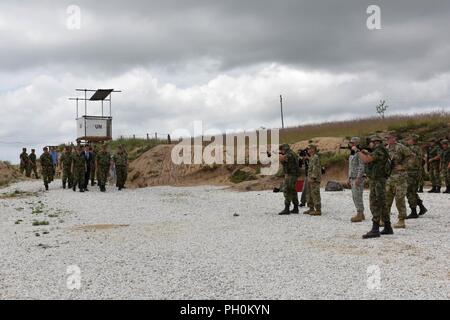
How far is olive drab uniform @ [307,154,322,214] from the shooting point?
1317cm

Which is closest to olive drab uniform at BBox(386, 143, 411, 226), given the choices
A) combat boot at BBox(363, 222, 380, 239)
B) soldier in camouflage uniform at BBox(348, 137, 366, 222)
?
combat boot at BBox(363, 222, 380, 239)

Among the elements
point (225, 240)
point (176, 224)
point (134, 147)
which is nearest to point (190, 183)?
point (134, 147)

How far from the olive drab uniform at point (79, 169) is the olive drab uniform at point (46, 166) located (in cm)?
139

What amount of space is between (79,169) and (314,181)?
1240 cm

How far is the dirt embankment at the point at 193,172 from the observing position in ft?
85.2

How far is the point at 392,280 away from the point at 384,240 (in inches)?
112

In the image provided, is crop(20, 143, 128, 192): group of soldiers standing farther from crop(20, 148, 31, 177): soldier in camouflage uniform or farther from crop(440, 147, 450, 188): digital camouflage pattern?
crop(440, 147, 450, 188): digital camouflage pattern

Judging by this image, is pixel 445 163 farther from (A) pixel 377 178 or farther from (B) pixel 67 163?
(B) pixel 67 163

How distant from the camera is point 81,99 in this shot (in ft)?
102

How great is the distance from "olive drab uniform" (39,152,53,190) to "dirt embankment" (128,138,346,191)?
21.6 feet

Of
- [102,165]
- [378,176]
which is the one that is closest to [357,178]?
[378,176]

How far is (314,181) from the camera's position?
13305 millimetres
